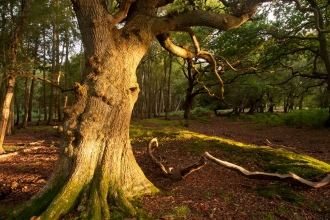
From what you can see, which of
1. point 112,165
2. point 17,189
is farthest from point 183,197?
point 17,189

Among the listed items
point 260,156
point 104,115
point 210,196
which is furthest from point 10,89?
point 260,156

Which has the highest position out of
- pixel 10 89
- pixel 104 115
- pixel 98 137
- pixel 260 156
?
pixel 10 89

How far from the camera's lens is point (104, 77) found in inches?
163

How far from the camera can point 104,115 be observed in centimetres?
405

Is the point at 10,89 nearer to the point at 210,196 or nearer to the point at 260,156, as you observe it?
the point at 210,196

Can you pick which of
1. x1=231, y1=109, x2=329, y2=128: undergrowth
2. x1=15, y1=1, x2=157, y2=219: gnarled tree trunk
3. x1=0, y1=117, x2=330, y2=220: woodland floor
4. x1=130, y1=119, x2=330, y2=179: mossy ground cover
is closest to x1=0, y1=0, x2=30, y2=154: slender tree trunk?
x1=0, y1=117, x2=330, y2=220: woodland floor

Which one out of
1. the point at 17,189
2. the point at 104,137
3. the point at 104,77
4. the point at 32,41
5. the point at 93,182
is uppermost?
the point at 32,41

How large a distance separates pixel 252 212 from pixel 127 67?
3.33 m

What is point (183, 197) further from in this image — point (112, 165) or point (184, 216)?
point (112, 165)

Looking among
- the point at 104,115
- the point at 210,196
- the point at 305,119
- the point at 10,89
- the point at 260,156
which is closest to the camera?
the point at 104,115

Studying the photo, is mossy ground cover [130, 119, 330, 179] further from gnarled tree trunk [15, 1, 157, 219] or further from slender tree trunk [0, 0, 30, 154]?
slender tree trunk [0, 0, 30, 154]

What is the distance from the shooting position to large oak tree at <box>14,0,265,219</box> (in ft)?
11.8

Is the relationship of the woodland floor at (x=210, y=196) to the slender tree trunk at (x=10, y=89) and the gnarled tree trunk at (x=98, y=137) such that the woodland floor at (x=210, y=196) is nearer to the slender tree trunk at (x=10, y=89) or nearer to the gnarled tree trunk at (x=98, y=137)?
the gnarled tree trunk at (x=98, y=137)

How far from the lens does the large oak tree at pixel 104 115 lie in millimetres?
3600
